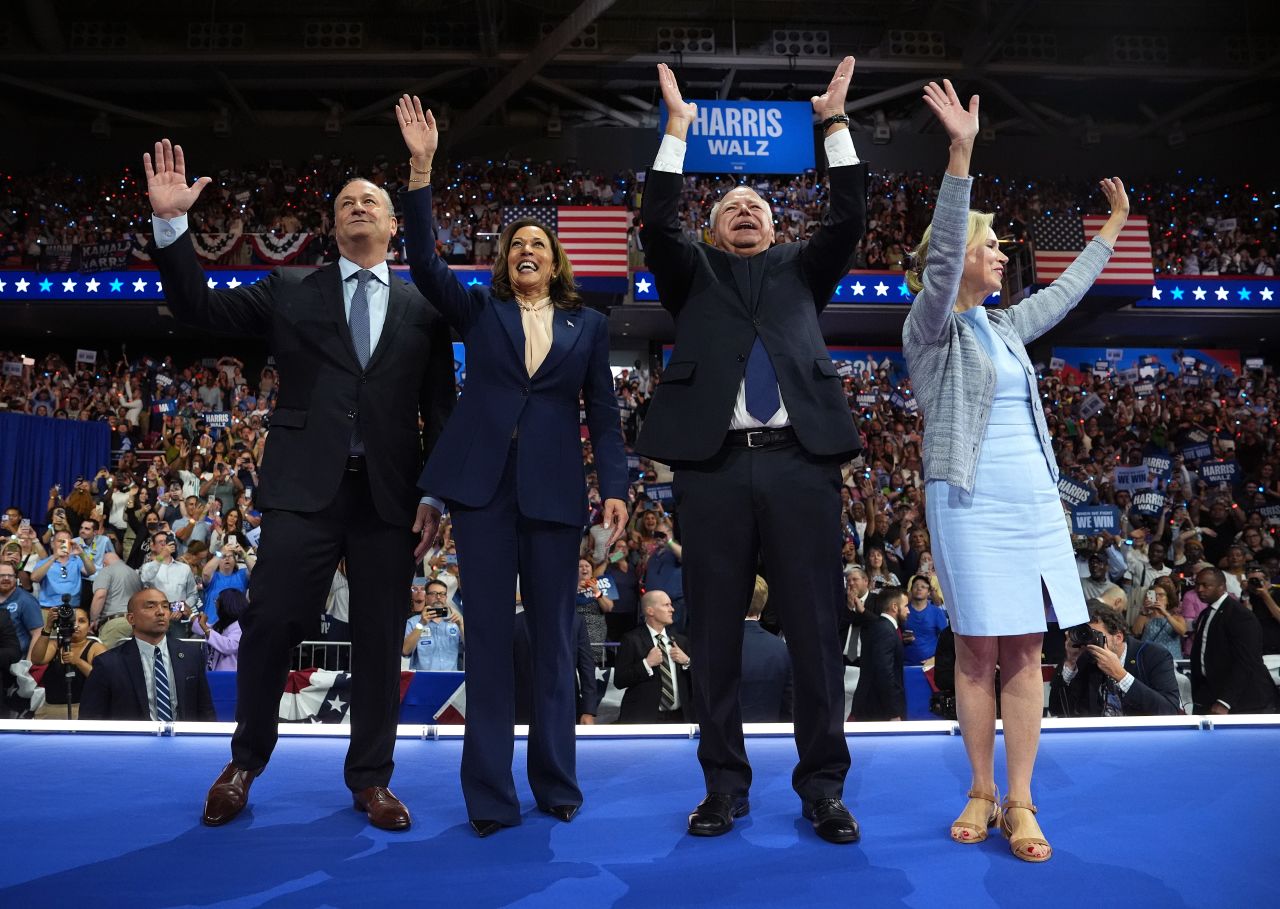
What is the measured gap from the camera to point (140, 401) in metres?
15.9

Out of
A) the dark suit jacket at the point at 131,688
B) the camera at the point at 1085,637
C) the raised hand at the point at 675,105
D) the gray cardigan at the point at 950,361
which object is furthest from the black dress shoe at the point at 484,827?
the camera at the point at 1085,637

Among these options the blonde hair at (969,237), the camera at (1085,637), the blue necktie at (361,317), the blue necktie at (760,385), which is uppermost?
the blonde hair at (969,237)

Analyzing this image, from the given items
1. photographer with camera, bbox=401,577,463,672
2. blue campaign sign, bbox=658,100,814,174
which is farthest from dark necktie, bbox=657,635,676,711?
blue campaign sign, bbox=658,100,814,174

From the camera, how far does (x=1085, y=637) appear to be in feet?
15.9

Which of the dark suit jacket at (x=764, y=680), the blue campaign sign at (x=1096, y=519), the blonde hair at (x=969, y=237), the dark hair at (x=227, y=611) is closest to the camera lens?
the blonde hair at (x=969, y=237)

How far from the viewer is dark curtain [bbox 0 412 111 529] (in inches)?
557

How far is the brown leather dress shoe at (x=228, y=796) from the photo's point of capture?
2.51 meters

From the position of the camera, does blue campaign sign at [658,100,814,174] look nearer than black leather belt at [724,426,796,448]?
No

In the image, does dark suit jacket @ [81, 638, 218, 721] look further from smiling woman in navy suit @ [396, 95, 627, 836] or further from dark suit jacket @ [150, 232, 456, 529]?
smiling woman in navy suit @ [396, 95, 627, 836]

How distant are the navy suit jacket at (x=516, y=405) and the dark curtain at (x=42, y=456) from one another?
13874mm

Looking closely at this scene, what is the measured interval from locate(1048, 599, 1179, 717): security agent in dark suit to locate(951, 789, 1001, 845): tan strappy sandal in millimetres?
2019

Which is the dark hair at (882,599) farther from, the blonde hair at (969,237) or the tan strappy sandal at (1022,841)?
the tan strappy sandal at (1022,841)

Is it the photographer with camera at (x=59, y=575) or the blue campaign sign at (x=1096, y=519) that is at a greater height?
the blue campaign sign at (x=1096, y=519)

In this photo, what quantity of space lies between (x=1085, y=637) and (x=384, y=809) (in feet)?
11.7
